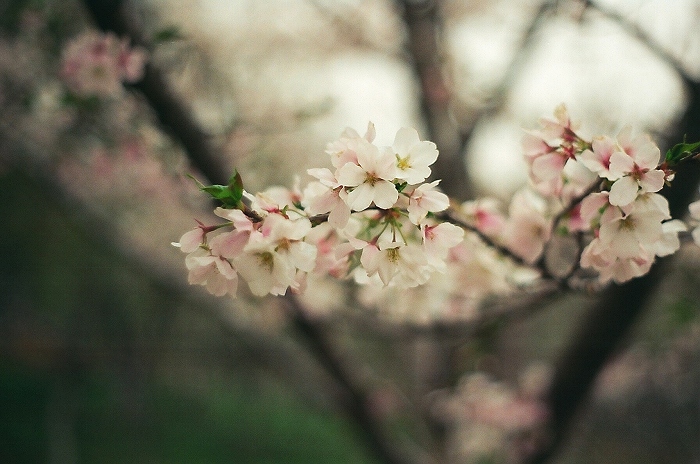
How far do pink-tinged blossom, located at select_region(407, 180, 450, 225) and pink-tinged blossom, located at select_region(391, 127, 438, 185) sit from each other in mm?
25

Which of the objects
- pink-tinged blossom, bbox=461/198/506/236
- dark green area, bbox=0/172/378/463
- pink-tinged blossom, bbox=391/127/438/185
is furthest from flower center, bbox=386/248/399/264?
dark green area, bbox=0/172/378/463

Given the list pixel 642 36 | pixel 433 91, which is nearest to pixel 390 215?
pixel 642 36

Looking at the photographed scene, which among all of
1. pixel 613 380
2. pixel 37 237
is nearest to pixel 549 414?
pixel 613 380

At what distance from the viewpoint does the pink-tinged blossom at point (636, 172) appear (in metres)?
0.77

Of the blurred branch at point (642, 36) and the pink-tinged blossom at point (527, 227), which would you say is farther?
the blurred branch at point (642, 36)

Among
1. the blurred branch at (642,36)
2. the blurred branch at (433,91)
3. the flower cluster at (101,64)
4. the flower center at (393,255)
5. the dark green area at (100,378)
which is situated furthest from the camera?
the dark green area at (100,378)

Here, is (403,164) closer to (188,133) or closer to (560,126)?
(560,126)

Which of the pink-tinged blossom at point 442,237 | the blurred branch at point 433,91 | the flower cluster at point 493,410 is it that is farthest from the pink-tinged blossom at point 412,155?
the flower cluster at point 493,410

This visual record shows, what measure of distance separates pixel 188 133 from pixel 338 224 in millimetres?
1254

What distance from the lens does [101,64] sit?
174cm

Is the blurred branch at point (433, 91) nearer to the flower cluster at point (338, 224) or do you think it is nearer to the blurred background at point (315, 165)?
Answer: the blurred background at point (315, 165)

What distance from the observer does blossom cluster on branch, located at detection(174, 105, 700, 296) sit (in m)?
0.77

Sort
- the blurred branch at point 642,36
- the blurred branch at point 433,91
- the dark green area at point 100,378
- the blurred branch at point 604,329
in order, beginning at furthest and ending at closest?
the dark green area at point 100,378
the blurred branch at point 433,91
the blurred branch at point 642,36
the blurred branch at point 604,329

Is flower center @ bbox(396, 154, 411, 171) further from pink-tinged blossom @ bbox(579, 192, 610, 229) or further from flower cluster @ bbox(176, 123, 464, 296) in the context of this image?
pink-tinged blossom @ bbox(579, 192, 610, 229)
